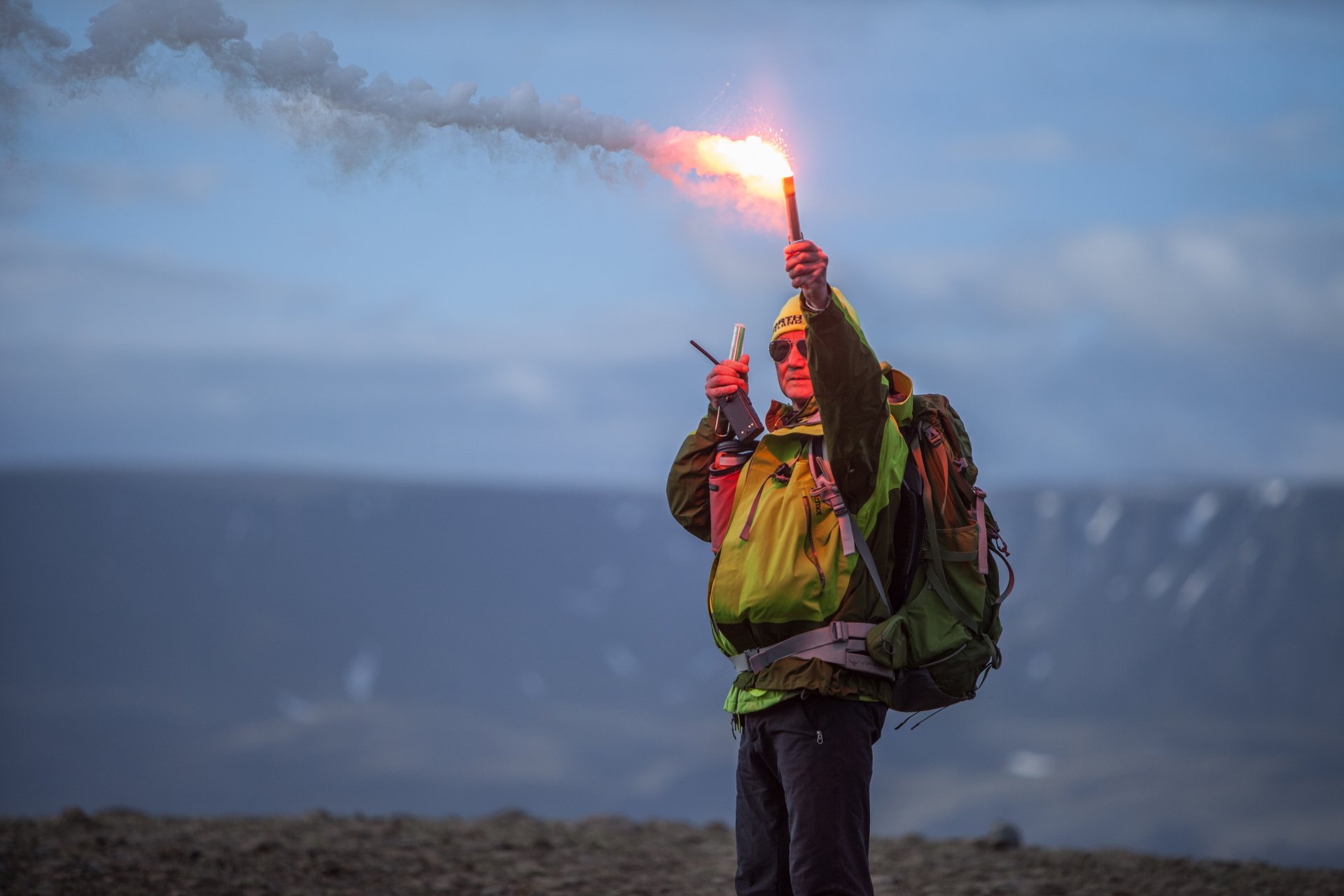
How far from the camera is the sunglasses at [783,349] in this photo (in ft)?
15.8

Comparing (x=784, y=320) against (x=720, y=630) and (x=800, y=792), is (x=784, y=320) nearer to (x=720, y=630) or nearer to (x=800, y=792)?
(x=720, y=630)

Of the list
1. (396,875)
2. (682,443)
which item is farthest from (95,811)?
(682,443)

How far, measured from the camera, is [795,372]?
484 cm

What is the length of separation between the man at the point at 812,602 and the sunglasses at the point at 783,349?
2.8 inches

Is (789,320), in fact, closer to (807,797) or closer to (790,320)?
(790,320)

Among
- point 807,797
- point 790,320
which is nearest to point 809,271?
point 790,320

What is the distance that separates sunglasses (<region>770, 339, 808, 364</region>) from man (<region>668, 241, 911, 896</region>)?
0.24ft

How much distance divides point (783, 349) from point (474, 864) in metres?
5.09

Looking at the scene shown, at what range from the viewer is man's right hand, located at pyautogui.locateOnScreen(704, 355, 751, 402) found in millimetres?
4969

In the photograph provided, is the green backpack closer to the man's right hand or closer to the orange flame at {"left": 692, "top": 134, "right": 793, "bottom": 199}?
the man's right hand

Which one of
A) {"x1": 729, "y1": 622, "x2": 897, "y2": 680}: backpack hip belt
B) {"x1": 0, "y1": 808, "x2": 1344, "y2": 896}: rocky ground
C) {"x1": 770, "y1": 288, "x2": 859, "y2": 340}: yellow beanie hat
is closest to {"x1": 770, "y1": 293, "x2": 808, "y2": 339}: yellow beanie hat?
{"x1": 770, "y1": 288, "x2": 859, "y2": 340}: yellow beanie hat

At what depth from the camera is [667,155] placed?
5.46 m

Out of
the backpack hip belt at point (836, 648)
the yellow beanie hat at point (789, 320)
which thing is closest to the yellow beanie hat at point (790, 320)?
the yellow beanie hat at point (789, 320)

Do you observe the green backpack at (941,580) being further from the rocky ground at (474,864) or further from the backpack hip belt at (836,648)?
the rocky ground at (474,864)
